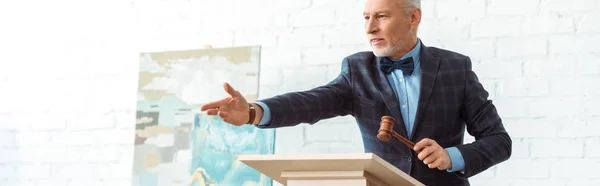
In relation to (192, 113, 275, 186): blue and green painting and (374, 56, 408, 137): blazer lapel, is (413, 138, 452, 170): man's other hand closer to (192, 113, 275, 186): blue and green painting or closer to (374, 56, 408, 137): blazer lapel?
(374, 56, 408, 137): blazer lapel

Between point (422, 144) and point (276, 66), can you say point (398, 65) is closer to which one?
point (422, 144)

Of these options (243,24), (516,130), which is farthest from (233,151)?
(516,130)

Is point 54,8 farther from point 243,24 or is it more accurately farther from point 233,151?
point 233,151

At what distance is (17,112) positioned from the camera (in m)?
4.03

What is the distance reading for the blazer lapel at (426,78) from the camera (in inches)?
95.5

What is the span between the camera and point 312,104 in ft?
8.21

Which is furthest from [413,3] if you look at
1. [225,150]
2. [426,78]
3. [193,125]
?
[193,125]

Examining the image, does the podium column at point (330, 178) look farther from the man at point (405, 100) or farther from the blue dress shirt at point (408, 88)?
the blue dress shirt at point (408, 88)

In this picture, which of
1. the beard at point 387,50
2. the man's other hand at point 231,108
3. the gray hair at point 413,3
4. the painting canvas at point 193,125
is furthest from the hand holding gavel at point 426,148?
the painting canvas at point 193,125

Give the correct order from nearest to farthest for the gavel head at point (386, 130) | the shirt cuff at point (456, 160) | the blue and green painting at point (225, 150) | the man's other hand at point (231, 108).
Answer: the gavel head at point (386, 130) < the man's other hand at point (231, 108) < the shirt cuff at point (456, 160) < the blue and green painting at point (225, 150)

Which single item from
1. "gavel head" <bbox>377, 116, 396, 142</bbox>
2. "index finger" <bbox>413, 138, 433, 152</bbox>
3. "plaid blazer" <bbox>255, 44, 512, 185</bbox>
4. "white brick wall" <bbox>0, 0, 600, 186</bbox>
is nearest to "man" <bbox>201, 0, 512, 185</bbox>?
"plaid blazer" <bbox>255, 44, 512, 185</bbox>

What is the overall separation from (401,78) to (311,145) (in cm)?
97

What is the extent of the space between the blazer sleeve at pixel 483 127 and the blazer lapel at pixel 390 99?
20 cm

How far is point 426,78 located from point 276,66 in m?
1.12
